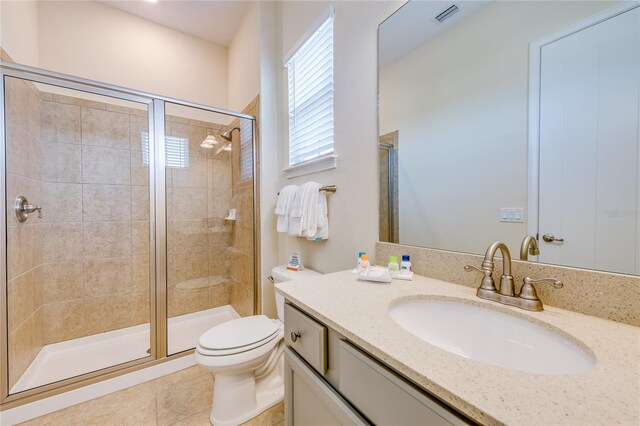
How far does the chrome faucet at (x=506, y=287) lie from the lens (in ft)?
2.13

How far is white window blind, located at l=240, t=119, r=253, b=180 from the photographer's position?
83.7 inches

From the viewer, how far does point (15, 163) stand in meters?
1.48

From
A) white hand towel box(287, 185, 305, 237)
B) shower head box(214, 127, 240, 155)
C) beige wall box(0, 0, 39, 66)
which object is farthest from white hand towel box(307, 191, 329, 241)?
beige wall box(0, 0, 39, 66)

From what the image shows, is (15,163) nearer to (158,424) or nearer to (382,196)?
(158,424)

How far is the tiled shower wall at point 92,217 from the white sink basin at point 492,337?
220cm

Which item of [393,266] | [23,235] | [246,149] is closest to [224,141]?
[246,149]

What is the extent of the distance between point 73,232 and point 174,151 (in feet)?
3.24

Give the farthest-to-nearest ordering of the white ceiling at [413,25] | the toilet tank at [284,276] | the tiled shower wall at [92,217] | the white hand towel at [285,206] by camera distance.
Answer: the tiled shower wall at [92,217] → the white hand towel at [285,206] → the toilet tank at [284,276] → the white ceiling at [413,25]

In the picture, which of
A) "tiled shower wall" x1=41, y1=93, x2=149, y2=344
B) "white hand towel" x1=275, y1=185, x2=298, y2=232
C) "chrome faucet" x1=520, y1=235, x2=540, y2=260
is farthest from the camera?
"tiled shower wall" x1=41, y1=93, x2=149, y2=344

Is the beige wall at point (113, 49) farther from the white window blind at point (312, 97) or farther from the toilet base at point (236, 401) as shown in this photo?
the toilet base at point (236, 401)

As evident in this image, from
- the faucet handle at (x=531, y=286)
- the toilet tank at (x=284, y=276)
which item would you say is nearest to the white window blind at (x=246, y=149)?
the toilet tank at (x=284, y=276)

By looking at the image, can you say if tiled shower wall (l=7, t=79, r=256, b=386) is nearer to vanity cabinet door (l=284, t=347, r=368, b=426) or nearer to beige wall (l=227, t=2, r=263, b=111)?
beige wall (l=227, t=2, r=263, b=111)

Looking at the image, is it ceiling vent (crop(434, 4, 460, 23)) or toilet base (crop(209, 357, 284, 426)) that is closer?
ceiling vent (crop(434, 4, 460, 23))

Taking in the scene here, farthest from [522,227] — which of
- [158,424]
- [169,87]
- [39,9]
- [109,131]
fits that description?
[39,9]
